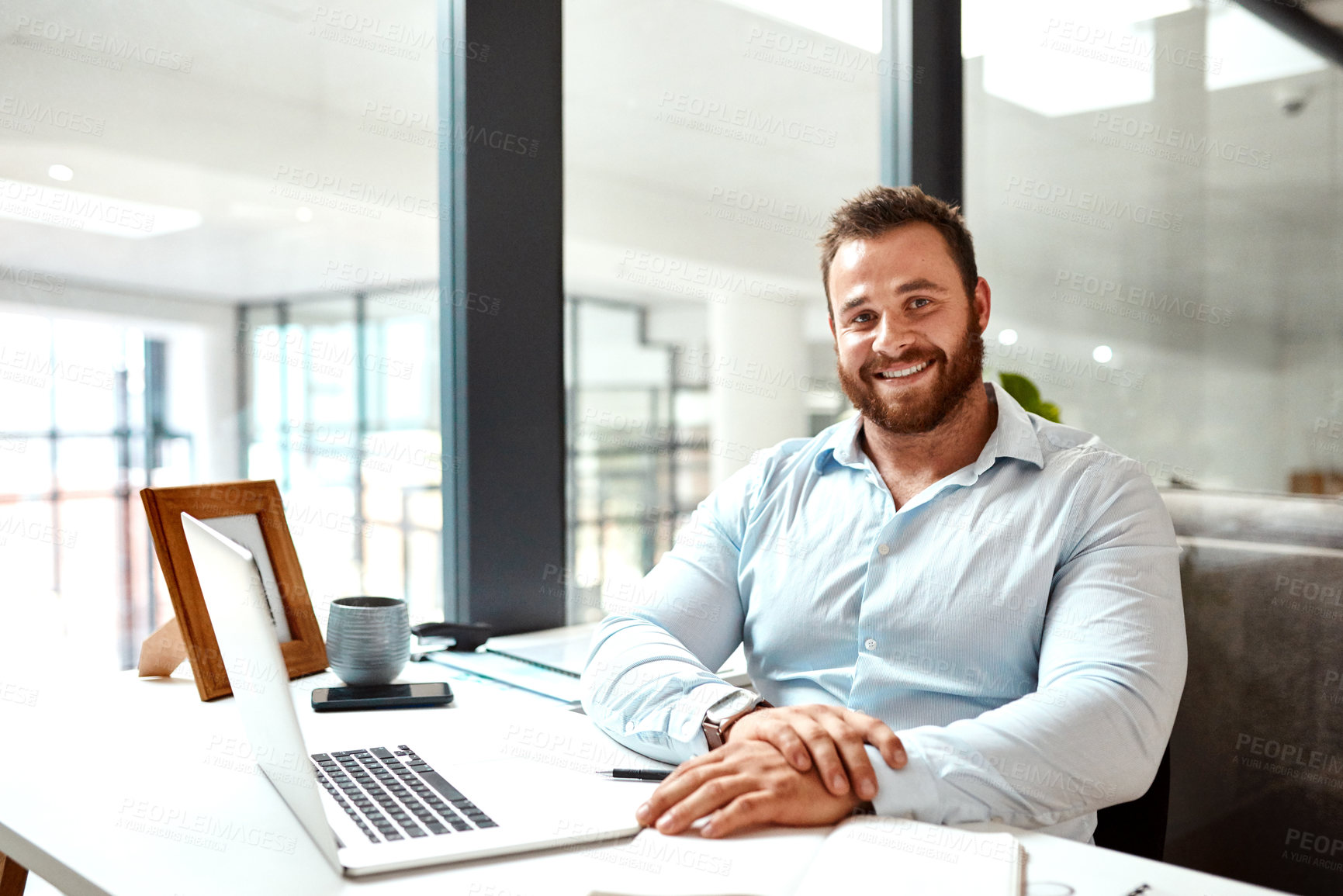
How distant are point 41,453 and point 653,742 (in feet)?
3.36

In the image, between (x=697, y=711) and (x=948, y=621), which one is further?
(x=948, y=621)

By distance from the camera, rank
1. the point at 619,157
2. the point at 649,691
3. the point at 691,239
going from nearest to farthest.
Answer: the point at 649,691 → the point at 619,157 → the point at 691,239

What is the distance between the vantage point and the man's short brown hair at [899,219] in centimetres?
153

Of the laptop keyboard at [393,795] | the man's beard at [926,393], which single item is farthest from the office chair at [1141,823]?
the laptop keyboard at [393,795]

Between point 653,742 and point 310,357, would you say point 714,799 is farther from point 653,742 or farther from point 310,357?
point 310,357

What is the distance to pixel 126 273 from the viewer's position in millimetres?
1533

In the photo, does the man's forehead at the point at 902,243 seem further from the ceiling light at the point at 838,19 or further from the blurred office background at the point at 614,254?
the ceiling light at the point at 838,19

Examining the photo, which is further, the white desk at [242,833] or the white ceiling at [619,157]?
the white ceiling at [619,157]

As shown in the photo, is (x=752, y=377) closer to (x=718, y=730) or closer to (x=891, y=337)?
(x=891, y=337)

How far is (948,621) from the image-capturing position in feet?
4.36

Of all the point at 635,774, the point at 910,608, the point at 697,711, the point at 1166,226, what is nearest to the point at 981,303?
the point at 910,608

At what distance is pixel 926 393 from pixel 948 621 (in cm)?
35

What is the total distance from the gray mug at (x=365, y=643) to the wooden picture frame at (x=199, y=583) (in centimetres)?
10

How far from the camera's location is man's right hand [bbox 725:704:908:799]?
3.11 feet
